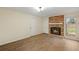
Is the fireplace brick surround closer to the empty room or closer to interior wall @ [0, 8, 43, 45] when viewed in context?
the empty room

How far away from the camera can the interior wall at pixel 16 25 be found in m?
1.19

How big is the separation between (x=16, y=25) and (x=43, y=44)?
56 cm

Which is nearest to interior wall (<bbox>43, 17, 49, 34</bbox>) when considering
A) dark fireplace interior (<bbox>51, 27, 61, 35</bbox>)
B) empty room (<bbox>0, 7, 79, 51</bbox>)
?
empty room (<bbox>0, 7, 79, 51</bbox>)

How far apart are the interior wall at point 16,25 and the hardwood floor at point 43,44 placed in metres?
0.09

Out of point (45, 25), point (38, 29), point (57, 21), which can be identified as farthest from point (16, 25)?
point (57, 21)

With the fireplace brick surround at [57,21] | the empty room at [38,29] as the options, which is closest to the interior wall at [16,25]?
the empty room at [38,29]

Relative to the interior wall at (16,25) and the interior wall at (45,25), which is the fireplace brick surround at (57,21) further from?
the interior wall at (16,25)

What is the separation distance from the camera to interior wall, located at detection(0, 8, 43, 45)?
119 centimetres

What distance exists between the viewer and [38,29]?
145cm

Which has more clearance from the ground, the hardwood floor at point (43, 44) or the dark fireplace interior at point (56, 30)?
the dark fireplace interior at point (56, 30)

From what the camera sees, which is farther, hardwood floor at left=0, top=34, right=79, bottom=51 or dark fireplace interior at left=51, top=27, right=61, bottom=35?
dark fireplace interior at left=51, top=27, right=61, bottom=35
